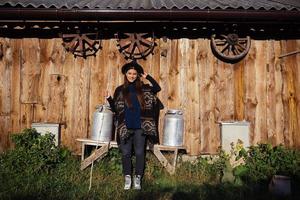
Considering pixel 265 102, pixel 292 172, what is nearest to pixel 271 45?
pixel 265 102

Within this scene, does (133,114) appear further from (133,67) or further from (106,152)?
(106,152)

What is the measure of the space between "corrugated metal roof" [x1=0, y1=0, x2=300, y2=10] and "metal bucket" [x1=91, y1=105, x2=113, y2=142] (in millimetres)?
2059

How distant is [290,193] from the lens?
582 centimetres

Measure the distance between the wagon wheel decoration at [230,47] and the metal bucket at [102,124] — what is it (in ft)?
8.56

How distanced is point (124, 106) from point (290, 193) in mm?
3244

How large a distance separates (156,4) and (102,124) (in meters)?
2.71

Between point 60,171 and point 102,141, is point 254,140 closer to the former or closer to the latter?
point 102,141

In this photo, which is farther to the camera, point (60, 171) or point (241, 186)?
point (60, 171)

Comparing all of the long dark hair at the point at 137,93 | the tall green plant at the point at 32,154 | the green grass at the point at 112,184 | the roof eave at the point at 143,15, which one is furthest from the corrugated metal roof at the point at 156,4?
the green grass at the point at 112,184

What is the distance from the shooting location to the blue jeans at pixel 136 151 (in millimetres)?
6191

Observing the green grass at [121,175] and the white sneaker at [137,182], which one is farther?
the white sneaker at [137,182]

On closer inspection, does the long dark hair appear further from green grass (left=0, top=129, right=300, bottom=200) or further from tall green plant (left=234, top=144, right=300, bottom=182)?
tall green plant (left=234, top=144, right=300, bottom=182)

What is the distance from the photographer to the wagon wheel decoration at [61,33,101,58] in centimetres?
725

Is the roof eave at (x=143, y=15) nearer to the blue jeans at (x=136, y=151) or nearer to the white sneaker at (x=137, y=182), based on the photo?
the blue jeans at (x=136, y=151)
